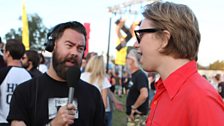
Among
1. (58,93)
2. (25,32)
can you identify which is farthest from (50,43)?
(25,32)

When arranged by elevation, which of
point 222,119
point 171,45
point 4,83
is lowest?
point 4,83

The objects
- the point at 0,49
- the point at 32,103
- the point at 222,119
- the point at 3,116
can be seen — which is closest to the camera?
the point at 222,119

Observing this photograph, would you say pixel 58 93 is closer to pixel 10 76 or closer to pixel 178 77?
pixel 178 77

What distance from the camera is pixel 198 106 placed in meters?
1.61

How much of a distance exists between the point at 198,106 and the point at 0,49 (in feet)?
17.7

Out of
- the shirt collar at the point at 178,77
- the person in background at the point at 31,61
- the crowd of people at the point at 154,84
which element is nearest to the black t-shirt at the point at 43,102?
the crowd of people at the point at 154,84

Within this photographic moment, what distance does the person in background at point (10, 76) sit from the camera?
441cm

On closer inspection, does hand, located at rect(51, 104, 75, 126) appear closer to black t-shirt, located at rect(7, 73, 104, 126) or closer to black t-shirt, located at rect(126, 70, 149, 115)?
black t-shirt, located at rect(7, 73, 104, 126)

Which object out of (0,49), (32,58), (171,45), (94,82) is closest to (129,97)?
(94,82)

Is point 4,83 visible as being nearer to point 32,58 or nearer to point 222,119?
point 32,58

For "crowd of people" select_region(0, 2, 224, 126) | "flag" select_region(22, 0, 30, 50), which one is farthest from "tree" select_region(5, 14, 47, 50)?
"crowd of people" select_region(0, 2, 224, 126)

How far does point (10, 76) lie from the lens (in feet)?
14.8

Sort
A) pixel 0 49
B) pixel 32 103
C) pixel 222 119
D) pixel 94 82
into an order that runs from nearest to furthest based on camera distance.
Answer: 1. pixel 222 119
2. pixel 32 103
3. pixel 94 82
4. pixel 0 49

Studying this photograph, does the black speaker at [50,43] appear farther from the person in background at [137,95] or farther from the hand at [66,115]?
the person in background at [137,95]
